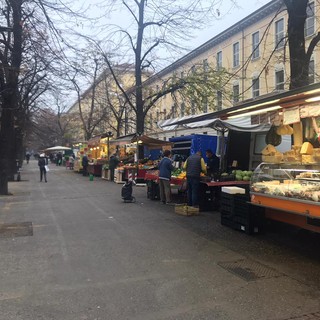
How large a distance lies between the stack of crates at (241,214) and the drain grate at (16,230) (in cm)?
428

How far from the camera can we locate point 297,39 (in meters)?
10.2

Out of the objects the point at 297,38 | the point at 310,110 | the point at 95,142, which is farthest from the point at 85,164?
the point at 310,110

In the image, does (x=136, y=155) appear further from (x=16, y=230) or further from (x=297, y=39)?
(x=16, y=230)

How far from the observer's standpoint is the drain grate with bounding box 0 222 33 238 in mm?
8109

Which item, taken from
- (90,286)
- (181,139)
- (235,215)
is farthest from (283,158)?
(181,139)

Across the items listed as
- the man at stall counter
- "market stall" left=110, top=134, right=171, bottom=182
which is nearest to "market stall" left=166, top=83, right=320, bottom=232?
the man at stall counter

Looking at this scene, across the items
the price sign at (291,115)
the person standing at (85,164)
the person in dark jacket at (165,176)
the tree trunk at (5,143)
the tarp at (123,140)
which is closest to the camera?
the price sign at (291,115)

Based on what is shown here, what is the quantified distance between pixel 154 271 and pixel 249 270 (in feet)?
4.54

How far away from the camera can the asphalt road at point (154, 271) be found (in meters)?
4.26

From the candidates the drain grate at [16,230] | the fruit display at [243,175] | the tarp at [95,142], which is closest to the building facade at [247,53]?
the tarp at [95,142]

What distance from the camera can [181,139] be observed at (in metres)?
20.0

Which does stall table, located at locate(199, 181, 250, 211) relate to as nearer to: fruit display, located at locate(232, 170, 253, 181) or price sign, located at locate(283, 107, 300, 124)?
fruit display, located at locate(232, 170, 253, 181)

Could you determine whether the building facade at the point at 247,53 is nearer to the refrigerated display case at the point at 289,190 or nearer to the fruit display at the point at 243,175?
the fruit display at the point at 243,175

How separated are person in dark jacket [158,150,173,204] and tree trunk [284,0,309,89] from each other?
4.40m
